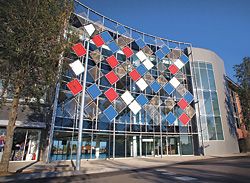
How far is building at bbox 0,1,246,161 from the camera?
19.7 meters

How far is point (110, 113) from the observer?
21625 mm

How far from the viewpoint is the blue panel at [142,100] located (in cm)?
2448

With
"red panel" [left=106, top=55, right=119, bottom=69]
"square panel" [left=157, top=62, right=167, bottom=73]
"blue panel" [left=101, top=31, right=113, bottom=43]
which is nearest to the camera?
"red panel" [left=106, top=55, right=119, bottom=69]

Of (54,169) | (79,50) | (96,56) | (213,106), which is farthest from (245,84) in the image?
(54,169)

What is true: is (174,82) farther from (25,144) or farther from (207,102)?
(25,144)

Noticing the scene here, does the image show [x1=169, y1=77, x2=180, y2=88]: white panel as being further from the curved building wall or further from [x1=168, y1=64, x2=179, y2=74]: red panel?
the curved building wall

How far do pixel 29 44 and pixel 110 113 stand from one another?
501 inches

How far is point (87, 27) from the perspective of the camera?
18062mm

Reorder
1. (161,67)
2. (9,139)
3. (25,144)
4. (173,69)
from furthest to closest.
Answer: (161,67), (173,69), (25,144), (9,139)

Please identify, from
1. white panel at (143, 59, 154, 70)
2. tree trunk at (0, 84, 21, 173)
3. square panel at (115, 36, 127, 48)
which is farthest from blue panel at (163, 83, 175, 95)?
tree trunk at (0, 84, 21, 173)

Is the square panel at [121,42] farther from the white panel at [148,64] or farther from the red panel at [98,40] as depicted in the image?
the white panel at [148,64]

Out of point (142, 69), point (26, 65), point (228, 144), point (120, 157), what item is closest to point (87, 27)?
point (26, 65)

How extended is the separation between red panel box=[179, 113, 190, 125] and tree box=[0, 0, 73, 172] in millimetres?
19700

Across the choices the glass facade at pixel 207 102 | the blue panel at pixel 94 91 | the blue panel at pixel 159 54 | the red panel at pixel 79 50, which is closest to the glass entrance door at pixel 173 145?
the glass facade at pixel 207 102
